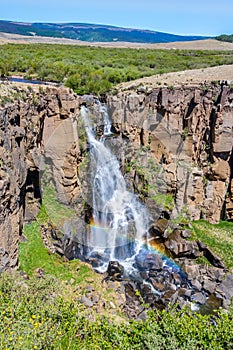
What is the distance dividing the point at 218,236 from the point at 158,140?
763 cm

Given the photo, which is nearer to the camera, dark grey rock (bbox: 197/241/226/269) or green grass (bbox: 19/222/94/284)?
green grass (bbox: 19/222/94/284)

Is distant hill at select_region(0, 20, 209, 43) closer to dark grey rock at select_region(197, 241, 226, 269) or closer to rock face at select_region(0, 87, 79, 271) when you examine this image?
rock face at select_region(0, 87, 79, 271)

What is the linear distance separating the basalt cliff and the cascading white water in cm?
97

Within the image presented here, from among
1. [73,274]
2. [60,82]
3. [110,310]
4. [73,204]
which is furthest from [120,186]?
[60,82]

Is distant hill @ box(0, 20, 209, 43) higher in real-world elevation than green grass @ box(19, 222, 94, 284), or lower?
higher

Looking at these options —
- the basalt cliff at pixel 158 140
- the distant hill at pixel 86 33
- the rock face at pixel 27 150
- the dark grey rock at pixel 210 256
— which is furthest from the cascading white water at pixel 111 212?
the distant hill at pixel 86 33

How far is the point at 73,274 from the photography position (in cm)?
1728

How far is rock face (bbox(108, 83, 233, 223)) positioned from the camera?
2272 cm

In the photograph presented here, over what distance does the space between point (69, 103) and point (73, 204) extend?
19.6 ft

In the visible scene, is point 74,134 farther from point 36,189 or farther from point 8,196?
point 8,196

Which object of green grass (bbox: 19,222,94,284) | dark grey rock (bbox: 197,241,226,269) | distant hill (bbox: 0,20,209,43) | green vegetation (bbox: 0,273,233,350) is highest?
distant hill (bbox: 0,20,209,43)

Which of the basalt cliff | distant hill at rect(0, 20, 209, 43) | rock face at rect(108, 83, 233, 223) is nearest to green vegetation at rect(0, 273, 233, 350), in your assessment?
the basalt cliff

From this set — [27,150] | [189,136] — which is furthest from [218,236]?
[27,150]

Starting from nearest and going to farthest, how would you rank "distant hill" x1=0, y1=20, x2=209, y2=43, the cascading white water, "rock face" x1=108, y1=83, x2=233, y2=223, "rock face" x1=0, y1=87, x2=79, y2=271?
"rock face" x1=0, y1=87, x2=79, y2=271 → the cascading white water → "rock face" x1=108, y1=83, x2=233, y2=223 → "distant hill" x1=0, y1=20, x2=209, y2=43
